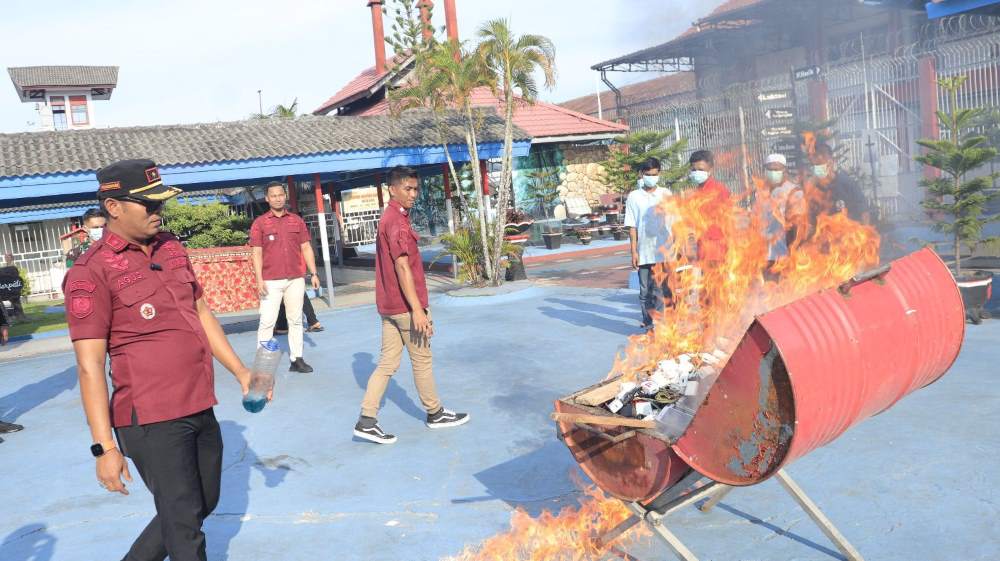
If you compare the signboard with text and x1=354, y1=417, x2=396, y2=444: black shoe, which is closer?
x1=354, y1=417, x2=396, y2=444: black shoe

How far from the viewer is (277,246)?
25.2 feet

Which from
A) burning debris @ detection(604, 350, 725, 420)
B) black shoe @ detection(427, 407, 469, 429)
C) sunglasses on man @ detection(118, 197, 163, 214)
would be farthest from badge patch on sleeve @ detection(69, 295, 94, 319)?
black shoe @ detection(427, 407, 469, 429)

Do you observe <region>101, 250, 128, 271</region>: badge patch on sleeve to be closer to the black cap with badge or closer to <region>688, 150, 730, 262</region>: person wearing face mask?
the black cap with badge

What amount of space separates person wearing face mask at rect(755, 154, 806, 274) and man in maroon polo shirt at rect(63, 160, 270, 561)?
4329 mm

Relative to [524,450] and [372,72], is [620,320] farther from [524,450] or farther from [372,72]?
[372,72]

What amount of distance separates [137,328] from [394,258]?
8.33ft

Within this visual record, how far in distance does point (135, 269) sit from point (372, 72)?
28.1 metres

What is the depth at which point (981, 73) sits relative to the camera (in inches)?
539

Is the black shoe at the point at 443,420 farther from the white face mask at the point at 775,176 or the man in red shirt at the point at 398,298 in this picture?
the white face mask at the point at 775,176

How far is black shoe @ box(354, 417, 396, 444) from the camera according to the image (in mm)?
5559

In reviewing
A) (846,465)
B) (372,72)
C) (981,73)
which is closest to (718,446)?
(846,465)

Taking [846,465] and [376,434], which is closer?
[846,465]

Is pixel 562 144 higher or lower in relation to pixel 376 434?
higher

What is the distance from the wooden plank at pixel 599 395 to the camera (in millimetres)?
3559
